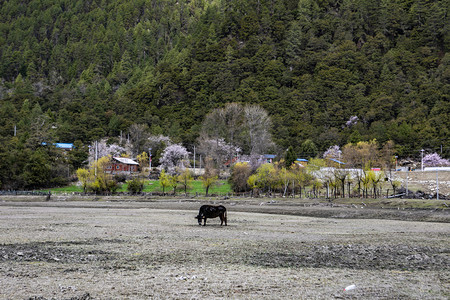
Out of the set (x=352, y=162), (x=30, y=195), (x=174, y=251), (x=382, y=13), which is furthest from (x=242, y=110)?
(x=174, y=251)

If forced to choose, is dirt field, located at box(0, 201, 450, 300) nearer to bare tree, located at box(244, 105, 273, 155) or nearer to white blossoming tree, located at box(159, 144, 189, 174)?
bare tree, located at box(244, 105, 273, 155)

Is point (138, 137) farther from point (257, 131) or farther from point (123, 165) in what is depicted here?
point (257, 131)

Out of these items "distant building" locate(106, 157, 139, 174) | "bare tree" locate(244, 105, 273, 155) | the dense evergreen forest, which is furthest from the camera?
the dense evergreen forest

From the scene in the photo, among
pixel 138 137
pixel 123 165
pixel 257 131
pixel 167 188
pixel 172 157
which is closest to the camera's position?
pixel 167 188

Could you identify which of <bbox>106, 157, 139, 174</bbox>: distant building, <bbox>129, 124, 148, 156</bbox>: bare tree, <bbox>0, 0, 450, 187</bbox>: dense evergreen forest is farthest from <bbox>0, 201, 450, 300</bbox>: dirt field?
<bbox>129, 124, 148, 156</bbox>: bare tree

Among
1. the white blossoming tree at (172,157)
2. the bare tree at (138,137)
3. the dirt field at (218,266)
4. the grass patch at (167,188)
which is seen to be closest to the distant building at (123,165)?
the white blossoming tree at (172,157)

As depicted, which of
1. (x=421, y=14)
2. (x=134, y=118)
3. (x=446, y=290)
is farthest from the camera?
(x=421, y=14)

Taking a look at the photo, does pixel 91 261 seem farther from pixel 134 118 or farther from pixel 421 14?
pixel 421 14

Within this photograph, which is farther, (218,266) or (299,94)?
(299,94)

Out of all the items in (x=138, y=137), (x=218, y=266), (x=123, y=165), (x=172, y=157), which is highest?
(x=138, y=137)

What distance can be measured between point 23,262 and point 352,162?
6373cm

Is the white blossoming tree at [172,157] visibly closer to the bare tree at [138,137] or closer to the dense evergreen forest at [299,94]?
the dense evergreen forest at [299,94]

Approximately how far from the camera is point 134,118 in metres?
152

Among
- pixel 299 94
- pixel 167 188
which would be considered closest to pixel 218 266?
pixel 167 188
